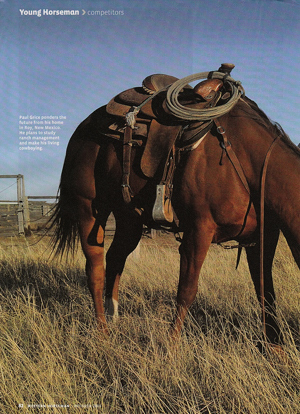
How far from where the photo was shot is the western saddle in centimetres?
286

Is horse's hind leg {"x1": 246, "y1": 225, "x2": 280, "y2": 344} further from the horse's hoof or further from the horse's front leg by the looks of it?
the horse's front leg

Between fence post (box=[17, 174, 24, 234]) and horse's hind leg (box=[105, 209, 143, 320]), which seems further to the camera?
fence post (box=[17, 174, 24, 234])

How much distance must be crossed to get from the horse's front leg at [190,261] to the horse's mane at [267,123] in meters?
0.80

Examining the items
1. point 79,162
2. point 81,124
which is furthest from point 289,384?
point 81,124

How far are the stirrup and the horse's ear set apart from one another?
0.77 metres

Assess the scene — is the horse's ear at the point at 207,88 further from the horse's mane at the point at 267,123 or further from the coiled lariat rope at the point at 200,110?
the horse's mane at the point at 267,123

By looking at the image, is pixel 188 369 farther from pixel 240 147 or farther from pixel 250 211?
pixel 240 147

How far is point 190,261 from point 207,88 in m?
1.31

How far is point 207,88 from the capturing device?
9.84 feet

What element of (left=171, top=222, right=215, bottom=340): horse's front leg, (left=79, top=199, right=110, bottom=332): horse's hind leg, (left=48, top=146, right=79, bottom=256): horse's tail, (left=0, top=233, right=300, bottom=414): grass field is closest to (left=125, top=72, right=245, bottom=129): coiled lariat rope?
(left=171, top=222, right=215, bottom=340): horse's front leg

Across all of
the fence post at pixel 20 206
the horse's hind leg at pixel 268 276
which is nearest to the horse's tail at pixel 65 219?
the horse's hind leg at pixel 268 276

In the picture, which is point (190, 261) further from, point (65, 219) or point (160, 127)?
point (65, 219)

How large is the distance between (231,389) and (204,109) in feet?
6.02

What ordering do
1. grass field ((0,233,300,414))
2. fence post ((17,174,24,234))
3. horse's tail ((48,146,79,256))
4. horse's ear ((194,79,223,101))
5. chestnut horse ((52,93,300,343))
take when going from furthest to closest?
fence post ((17,174,24,234)) < horse's tail ((48,146,79,256)) < horse's ear ((194,79,223,101)) < chestnut horse ((52,93,300,343)) < grass field ((0,233,300,414))
